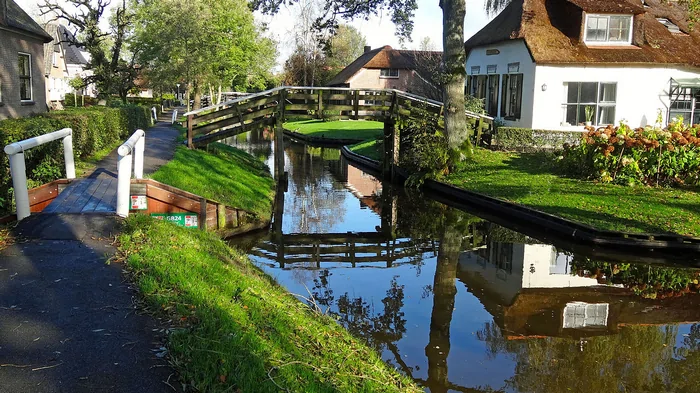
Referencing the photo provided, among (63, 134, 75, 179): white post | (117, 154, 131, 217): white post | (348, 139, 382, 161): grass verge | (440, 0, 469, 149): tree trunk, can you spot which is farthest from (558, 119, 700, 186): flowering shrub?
(63, 134, 75, 179): white post

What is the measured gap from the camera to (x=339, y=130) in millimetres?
42750

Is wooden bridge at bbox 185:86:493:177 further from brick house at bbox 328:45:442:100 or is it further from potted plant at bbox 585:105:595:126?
brick house at bbox 328:45:442:100

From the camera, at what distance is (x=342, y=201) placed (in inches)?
788

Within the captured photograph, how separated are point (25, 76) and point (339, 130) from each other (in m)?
24.5

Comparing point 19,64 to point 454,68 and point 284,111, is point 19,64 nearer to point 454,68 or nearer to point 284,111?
point 284,111

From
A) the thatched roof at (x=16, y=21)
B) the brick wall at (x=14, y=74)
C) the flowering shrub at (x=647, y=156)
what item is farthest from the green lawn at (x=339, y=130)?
the flowering shrub at (x=647, y=156)

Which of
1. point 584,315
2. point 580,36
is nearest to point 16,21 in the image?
point 584,315

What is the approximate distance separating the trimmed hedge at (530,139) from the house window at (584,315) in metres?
15.0

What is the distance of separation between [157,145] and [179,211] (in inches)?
441

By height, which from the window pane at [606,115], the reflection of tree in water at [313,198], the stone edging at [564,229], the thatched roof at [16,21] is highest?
the thatched roof at [16,21]

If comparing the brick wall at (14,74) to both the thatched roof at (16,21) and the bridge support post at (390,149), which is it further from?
the bridge support post at (390,149)

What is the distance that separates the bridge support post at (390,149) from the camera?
23631 millimetres

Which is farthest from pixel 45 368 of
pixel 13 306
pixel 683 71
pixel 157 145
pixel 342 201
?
pixel 683 71

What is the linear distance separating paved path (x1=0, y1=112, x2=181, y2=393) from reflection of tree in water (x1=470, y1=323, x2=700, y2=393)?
4.05 meters
